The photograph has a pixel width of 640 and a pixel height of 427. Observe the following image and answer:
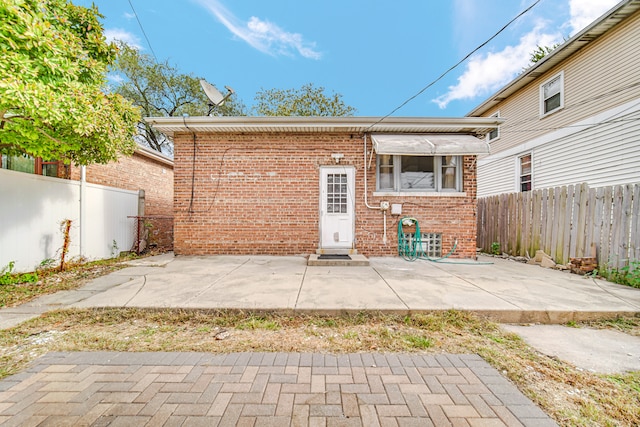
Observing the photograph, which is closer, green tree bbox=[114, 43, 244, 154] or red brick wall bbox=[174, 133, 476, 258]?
red brick wall bbox=[174, 133, 476, 258]

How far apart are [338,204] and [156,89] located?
1727cm

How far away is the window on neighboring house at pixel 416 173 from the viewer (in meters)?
6.57

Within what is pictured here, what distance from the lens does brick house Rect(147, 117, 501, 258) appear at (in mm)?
6492

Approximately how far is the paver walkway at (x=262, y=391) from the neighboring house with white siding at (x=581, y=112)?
665cm

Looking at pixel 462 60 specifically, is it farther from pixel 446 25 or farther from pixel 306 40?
pixel 306 40

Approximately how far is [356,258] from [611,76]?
341 inches

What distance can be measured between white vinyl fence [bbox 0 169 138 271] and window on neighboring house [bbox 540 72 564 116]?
45.1ft

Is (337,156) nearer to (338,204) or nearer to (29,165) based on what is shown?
(338,204)

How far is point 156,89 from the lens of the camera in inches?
669

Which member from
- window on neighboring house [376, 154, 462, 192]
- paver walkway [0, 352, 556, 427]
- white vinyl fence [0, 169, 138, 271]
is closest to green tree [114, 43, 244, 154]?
white vinyl fence [0, 169, 138, 271]

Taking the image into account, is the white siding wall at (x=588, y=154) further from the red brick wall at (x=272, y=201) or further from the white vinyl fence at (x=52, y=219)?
the white vinyl fence at (x=52, y=219)

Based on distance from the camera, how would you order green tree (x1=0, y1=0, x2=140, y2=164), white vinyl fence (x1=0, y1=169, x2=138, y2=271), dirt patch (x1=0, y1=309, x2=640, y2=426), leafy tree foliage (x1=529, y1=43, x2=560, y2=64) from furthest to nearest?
leafy tree foliage (x1=529, y1=43, x2=560, y2=64), white vinyl fence (x1=0, y1=169, x2=138, y2=271), green tree (x1=0, y1=0, x2=140, y2=164), dirt patch (x1=0, y1=309, x2=640, y2=426)

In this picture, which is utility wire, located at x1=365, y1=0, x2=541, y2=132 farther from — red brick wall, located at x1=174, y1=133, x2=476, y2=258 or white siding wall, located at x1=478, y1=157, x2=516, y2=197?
white siding wall, located at x1=478, y1=157, x2=516, y2=197

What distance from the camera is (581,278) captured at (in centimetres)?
471
